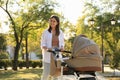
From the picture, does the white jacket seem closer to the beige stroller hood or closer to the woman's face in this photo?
the woman's face

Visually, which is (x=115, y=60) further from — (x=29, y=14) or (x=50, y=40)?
(x=50, y=40)

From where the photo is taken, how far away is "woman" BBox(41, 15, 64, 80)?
7.91 metres

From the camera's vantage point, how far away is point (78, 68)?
270 inches

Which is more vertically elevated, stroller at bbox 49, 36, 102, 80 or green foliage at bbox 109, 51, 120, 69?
stroller at bbox 49, 36, 102, 80

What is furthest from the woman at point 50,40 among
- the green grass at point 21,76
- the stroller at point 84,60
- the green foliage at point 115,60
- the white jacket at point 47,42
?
the green foliage at point 115,60

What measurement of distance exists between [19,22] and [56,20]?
104 feet

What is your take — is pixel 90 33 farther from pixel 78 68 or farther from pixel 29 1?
pixel 78 68

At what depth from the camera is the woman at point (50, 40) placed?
7.91 metres

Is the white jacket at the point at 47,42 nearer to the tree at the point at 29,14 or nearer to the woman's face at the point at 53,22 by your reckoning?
the woman's face at the point at 53,22

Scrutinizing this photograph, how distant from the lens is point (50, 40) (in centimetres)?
802

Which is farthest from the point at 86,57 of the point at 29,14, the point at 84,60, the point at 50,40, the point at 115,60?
the point at 29,14

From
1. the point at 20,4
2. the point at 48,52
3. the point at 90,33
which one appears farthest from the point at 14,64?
the point at 48,52

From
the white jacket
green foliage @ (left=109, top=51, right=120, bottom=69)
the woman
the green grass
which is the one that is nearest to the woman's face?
the woman

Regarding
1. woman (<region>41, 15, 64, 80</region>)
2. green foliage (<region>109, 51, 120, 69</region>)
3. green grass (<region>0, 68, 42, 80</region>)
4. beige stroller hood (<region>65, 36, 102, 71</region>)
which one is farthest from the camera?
green foliage (<region>109, 51, 120, 69</region>)
